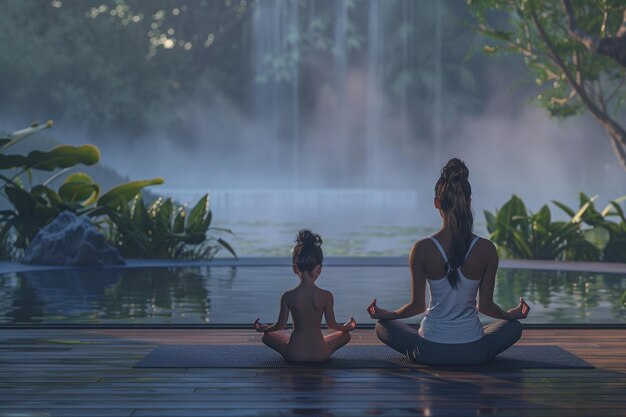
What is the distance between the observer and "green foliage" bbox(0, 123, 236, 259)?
14.3 metres

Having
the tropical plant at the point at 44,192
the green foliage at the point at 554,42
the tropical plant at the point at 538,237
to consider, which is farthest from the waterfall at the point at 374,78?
the tropical plant at the point at 44,192

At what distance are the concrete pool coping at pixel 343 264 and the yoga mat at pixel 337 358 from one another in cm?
693

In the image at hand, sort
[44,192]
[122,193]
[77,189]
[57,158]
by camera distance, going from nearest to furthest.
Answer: [57,158] < [44,192] < [77,189] < [122,193]

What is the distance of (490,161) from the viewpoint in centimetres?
4553

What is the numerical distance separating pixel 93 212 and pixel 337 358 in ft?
30.1

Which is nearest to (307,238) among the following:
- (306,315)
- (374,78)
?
(306,315)

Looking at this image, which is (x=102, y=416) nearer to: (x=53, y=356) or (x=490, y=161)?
(x=53, y=356)

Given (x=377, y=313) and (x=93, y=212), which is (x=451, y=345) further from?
(x=93, y=212)

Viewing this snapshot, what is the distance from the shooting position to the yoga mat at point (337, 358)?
5.86 meters

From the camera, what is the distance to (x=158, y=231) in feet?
48.3

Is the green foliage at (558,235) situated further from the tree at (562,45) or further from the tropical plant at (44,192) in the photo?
the tropical plant at (44,192)

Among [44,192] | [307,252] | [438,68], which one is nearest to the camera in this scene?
[307,252]

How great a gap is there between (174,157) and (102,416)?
4092 cm

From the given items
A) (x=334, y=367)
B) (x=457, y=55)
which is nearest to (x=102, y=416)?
(x=334, y=367)
